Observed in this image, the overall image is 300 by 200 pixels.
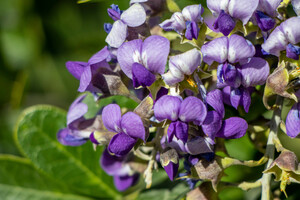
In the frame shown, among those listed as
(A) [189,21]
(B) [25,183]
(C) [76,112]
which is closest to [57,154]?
(B) [25,183]

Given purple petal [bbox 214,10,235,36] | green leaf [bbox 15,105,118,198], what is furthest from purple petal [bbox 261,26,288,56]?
green leaf [bbox 15,105,118,198]

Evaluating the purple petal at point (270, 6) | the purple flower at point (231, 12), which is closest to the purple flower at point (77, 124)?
the purple flower at point (231, 12)

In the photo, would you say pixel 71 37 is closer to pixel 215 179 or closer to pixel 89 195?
pixel 89 195

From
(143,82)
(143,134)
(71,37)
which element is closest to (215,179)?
(143,134)

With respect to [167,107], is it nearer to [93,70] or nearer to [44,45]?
[93,70]

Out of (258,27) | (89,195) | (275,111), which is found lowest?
(89,195)

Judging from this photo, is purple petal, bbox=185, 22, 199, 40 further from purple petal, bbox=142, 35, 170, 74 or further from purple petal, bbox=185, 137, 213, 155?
purple petal, bbox=185, 137, 213, 155

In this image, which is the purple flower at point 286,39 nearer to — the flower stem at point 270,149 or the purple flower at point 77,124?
the flower stem at point 270,149
